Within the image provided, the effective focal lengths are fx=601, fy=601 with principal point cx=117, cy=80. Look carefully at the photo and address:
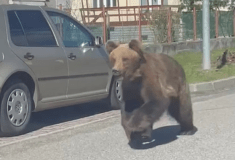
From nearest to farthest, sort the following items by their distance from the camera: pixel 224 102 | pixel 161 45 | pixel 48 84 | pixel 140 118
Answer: pixel 140 118 → pixel 48 84 → pixel 224 102 → pixel 161 45

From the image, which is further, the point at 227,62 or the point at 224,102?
the point at 227,62

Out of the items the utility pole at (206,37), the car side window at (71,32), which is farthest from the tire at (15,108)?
the utility pole at (206,37)

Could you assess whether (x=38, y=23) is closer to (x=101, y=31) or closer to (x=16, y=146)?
(x=16, y=146)

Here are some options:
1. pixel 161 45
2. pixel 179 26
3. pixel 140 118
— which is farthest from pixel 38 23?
pixel 179 26

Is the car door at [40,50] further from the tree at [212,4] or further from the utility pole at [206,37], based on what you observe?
the tree at [212,4]

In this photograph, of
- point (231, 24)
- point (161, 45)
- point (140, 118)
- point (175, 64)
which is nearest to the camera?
point (140, 118)

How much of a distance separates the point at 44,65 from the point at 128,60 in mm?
2429

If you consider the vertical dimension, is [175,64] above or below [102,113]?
above

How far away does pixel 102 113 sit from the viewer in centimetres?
1005

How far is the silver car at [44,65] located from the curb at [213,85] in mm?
3100

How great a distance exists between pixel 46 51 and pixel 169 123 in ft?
6.76


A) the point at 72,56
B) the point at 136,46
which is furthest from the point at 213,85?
the point at 136,46

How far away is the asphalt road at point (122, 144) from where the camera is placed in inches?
263

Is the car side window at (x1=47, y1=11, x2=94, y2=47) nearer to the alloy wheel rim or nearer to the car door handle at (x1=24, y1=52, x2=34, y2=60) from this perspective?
the car door handle at (x1=24, y1=52, x2=34, y2=60)
